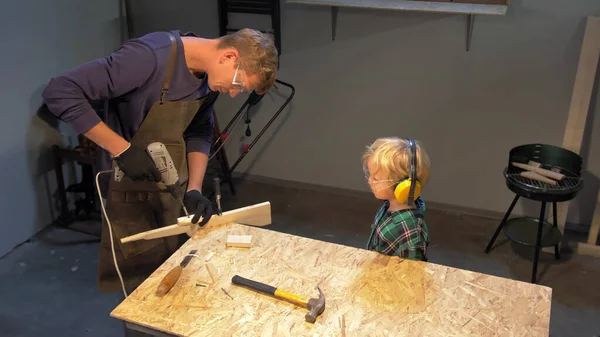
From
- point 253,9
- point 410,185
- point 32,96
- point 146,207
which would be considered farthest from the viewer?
point 253,9

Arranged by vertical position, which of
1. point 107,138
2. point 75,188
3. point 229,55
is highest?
point 229,55

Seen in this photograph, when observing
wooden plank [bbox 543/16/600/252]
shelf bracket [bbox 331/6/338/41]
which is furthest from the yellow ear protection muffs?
shelf bracket [bbox 331/6/338/41]

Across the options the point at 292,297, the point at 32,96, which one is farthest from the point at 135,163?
the point at 32,96

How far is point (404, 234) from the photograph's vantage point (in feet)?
6.08

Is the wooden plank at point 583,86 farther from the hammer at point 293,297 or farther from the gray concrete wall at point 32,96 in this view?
the gray concrete wall at point 32,96

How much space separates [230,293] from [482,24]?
2.54 metres

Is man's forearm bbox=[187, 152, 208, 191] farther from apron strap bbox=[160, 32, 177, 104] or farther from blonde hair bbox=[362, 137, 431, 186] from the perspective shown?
blonde hair bbox=[362, 137, 431, 186]

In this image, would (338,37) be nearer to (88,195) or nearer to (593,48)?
(593,48)

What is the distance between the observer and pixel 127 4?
400 cm

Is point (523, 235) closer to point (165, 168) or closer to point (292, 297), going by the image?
Result: point (292, 297)

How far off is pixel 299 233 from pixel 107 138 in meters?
1.95

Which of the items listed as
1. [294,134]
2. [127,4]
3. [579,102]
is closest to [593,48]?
[579,102]

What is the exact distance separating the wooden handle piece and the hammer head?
44 cm

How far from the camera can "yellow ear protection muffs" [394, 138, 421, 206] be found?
1.76 m
